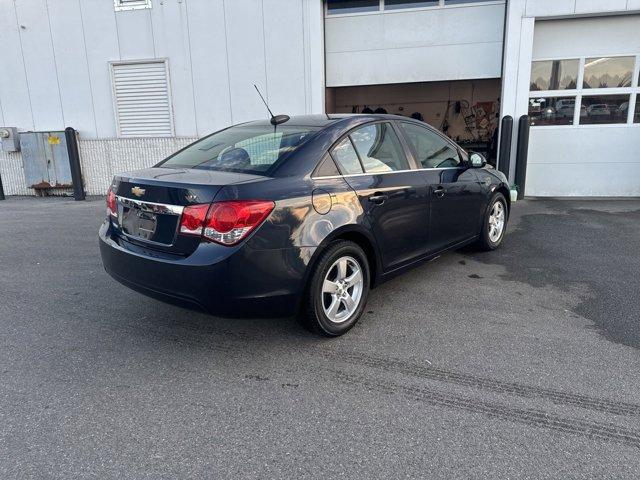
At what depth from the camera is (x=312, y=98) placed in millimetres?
9695

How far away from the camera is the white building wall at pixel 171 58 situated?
9578 millimetres

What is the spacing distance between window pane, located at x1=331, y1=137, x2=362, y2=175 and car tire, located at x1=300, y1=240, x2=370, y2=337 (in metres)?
0.56

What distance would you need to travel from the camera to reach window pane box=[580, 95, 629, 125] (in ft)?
28.6

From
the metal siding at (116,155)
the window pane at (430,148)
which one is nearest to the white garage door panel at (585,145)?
the window pane at (430,148)

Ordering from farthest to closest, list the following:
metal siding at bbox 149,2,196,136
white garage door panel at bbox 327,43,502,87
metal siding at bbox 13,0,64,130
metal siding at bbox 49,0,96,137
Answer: metal siding at bbox 13,0,64,130
metal siding at bbox 49,0,96,137
metal siding at bbox 149,2,196,136
white garage door panel at bbox 327,43,502,87

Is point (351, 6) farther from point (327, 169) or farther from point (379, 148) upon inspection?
point (327, 169)

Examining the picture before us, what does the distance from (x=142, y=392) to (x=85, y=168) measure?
381 inches

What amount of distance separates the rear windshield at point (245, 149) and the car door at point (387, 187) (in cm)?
36

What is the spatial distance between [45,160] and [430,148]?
32.5 feet

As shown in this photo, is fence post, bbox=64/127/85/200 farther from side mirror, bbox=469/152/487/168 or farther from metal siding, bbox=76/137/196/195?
side mirror, bbox=469/152/487/168

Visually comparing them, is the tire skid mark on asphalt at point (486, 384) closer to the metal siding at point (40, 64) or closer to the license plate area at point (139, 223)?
the license plate area at point (139, 223)

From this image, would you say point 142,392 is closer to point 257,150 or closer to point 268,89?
point 257,150

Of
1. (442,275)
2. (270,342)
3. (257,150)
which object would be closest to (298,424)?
(270,342)

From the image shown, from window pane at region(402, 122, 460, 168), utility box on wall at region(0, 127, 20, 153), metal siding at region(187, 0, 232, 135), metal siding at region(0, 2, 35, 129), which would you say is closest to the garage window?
window pane at region(402, 122, 460, 168)
